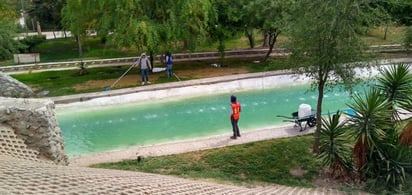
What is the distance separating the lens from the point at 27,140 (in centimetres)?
955

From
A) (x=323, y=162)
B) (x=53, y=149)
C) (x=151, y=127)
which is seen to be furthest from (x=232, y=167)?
(x=151, y=127)

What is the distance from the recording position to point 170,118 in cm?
1623

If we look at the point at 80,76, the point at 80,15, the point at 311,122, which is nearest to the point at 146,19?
the point at 80,15

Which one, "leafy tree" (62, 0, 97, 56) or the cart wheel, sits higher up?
"leafy tree" (62, 0, 97, 56)

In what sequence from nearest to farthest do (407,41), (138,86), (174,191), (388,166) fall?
(174,191) < (388,166) < (138,86) < (407,41)

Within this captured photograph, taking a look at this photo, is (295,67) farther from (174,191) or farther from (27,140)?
(27,140)

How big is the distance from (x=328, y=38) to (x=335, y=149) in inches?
100

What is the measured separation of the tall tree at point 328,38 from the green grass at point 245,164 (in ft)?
3.66

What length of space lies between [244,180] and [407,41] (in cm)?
1701

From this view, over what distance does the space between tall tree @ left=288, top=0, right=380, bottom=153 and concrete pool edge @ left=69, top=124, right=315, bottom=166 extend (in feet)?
7.82

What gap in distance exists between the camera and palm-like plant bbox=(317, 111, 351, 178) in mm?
9727

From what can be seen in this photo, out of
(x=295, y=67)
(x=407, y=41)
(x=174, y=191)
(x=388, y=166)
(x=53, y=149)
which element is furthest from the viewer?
(x=407, y=41)

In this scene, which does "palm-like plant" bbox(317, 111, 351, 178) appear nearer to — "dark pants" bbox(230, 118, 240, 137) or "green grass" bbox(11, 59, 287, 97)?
"dark pants" bbox(230, 118, 240, 137)

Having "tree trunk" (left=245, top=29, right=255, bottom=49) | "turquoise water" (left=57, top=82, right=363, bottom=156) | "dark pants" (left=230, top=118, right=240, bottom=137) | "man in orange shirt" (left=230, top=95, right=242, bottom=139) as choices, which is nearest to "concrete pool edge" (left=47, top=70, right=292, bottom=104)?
"turquoise water" (left=57, top=82, right=363, bottom=156)
